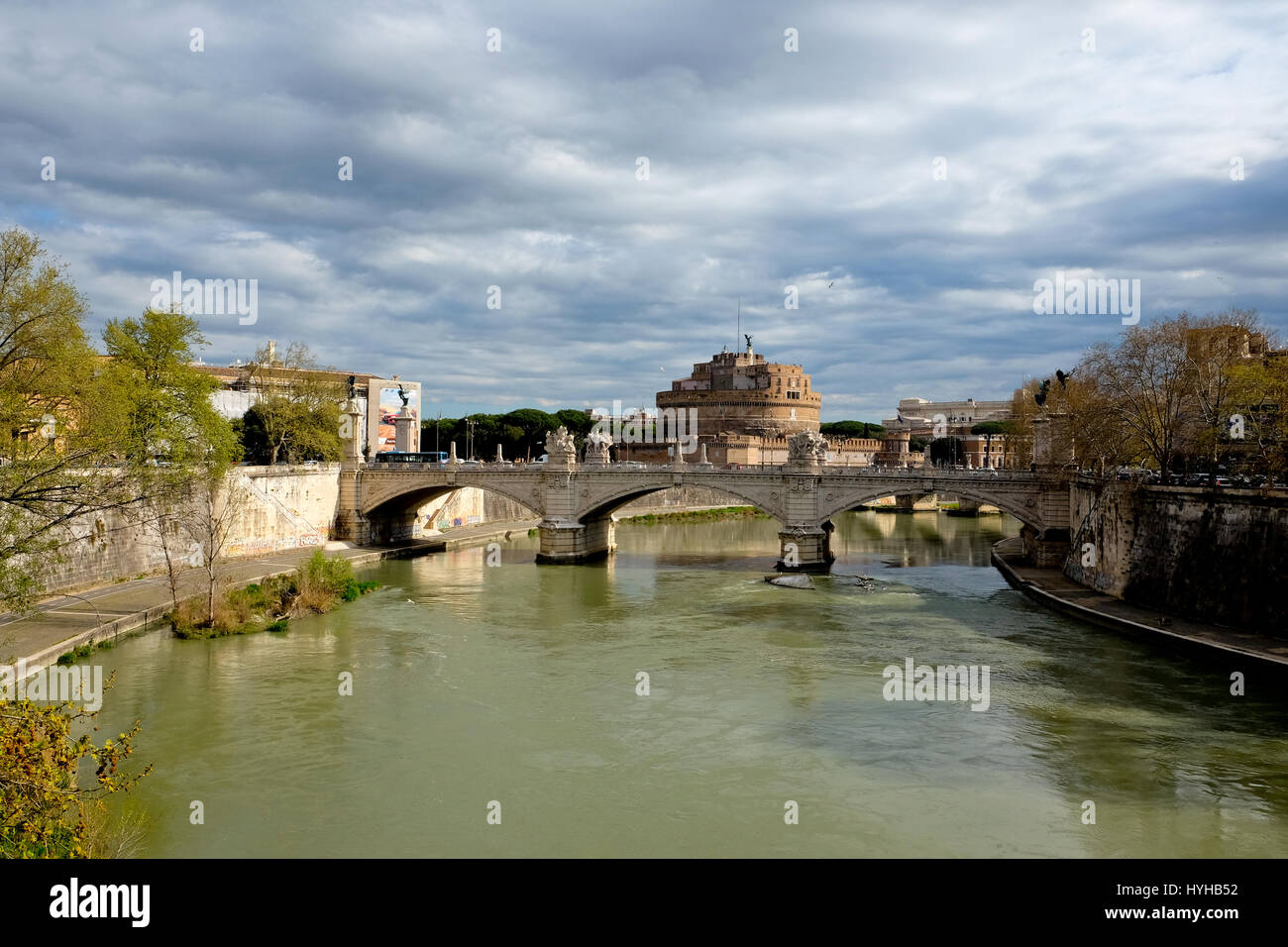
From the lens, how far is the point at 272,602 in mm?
26344

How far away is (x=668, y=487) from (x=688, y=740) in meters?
24.4

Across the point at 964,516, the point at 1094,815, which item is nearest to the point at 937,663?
the point at 1094,815

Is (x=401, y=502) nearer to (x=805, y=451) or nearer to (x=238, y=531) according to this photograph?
(x=238, y=531)

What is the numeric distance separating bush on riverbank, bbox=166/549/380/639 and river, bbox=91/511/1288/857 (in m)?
0.78

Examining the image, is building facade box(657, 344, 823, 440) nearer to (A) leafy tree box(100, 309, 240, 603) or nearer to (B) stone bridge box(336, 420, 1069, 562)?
(B) stone bridge box(336, 420, 1069, 562)

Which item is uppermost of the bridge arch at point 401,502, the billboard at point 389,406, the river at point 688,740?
the billboard at point 389,406

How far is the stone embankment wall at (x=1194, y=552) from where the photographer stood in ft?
68.4

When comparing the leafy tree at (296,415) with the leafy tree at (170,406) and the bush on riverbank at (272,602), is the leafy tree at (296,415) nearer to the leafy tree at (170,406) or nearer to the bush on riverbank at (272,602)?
the leafy tree at (170,406)

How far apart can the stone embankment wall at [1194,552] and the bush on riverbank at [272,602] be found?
24032mm

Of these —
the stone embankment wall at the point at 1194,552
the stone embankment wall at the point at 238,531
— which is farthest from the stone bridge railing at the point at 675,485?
the stone embankment wall at the point at 1194,552

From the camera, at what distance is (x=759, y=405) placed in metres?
108
